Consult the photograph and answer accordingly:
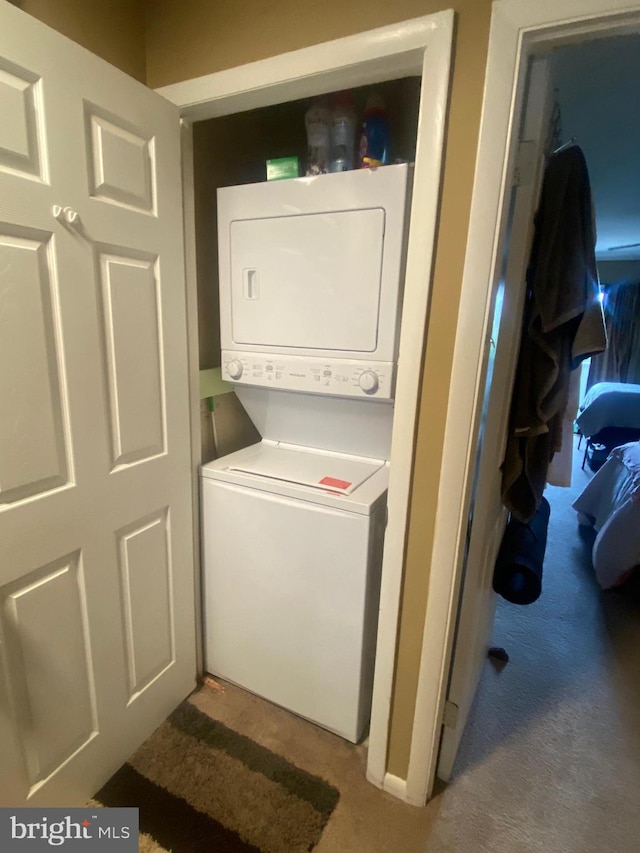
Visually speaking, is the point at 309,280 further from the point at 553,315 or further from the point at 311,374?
the point at 553,315

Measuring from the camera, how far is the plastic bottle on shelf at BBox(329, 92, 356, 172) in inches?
51.3

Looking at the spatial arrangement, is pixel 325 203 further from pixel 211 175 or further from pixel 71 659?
pixel 71 659

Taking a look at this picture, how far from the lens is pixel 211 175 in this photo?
61.4 inches

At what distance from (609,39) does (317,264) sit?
2.52 feet

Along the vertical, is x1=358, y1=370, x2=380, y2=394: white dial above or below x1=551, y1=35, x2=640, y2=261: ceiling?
below

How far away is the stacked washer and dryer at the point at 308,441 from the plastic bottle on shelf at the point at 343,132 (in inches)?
6.2

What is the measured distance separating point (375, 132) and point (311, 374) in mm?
727

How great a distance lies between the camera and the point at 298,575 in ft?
4.59

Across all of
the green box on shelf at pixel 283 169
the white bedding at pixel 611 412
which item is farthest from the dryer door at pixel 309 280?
the white bedding at pixel 611 412

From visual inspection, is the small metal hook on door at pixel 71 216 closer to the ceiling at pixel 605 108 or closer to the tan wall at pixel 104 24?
the tan wall at pixel 104 24

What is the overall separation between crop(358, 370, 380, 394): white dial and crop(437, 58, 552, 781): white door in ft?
0.99

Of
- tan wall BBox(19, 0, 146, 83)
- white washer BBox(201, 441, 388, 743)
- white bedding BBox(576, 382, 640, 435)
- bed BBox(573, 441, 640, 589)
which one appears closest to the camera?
tan wall BBox(19, 0, 146, 83)

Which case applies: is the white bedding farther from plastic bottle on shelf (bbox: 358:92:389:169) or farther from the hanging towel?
plastic bottle on shelf (bbox: 358:92:389:169)

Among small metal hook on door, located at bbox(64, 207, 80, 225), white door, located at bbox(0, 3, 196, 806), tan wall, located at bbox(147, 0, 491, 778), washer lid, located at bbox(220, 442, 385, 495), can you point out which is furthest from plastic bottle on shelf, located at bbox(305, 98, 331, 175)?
washer lid, located at bbox(220, 442, 385, 495)
